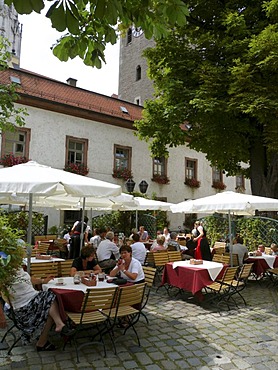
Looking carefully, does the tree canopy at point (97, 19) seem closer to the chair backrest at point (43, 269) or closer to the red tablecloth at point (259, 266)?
the chair backrest at point (43, 269)

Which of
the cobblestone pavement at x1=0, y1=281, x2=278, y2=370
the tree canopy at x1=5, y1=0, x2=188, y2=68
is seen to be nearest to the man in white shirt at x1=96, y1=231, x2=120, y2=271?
the cobblestone pavement at x1=0, y1=281, x2=278, y2=370

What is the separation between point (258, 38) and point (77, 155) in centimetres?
1173

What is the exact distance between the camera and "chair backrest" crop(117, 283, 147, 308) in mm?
4848

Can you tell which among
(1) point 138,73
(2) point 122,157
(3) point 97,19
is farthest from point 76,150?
(3) point 97,19

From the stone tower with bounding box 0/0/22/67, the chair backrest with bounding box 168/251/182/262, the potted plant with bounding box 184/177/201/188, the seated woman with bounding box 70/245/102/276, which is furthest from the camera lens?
the stone tower with bounding box 0/0/22/67

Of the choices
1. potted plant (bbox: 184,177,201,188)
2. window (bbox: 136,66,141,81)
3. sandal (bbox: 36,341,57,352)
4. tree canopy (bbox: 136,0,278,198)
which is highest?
window (bbox: 136,66,141,81)

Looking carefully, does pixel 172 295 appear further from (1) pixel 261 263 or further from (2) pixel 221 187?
(2) pixel 221 187

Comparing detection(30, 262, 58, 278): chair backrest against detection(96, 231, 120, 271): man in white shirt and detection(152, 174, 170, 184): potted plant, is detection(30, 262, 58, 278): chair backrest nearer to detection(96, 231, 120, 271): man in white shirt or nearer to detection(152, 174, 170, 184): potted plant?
detection(96, 231, 120, 271): man in white shirt

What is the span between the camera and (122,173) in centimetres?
2139

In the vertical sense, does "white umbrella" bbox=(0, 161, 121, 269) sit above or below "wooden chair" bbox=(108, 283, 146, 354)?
above

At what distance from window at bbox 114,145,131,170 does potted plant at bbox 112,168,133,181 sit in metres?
0.23

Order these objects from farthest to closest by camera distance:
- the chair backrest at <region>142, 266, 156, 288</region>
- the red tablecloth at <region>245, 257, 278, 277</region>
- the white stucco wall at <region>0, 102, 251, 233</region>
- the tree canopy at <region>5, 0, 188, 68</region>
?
1. the white stucco wall at <region>0, 102, 251, 233</region>
2. the red tablecloth at <region>245, 257, 278, 277</region>
3. the chair backrest at <region>142, 266, 156, 288</region>
4. the tree canopy at <region>5, 0, 188, 68</region>

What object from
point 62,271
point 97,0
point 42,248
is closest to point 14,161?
point 42,248

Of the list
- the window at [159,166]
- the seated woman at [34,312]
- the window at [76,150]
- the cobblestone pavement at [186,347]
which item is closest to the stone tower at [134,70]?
the window at [159,166]
